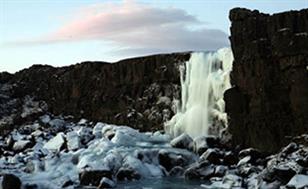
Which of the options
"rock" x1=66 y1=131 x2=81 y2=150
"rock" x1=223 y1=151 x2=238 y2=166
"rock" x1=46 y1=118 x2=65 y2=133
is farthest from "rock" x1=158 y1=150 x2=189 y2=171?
"rock" x1=46 y1=118 x2=65 y2=133

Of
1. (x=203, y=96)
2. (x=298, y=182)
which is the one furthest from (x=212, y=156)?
(x=298, y=182)

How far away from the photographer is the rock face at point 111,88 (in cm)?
5969

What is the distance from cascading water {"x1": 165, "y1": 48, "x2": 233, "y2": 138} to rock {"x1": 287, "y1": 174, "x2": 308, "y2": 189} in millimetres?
17210

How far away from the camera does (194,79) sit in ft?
181

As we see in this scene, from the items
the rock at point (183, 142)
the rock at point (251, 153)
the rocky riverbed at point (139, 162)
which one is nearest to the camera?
the rocky riverbed at point (139, 162)

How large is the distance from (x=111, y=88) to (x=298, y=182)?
36.3 meters

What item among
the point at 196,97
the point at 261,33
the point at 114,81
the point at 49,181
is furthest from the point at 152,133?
the point at 49,181

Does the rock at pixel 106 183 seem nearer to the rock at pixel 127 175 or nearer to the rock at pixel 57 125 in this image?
the rock at pixel 127 175

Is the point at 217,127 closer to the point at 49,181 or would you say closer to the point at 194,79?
the point at 194,79

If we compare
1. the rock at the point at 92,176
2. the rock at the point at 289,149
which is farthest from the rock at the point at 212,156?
the rock at the point at 92,176

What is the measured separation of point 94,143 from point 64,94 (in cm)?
2439

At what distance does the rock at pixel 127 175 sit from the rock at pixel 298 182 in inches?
461

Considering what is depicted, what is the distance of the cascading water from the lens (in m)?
51.8

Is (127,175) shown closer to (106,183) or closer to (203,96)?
(106,183)
